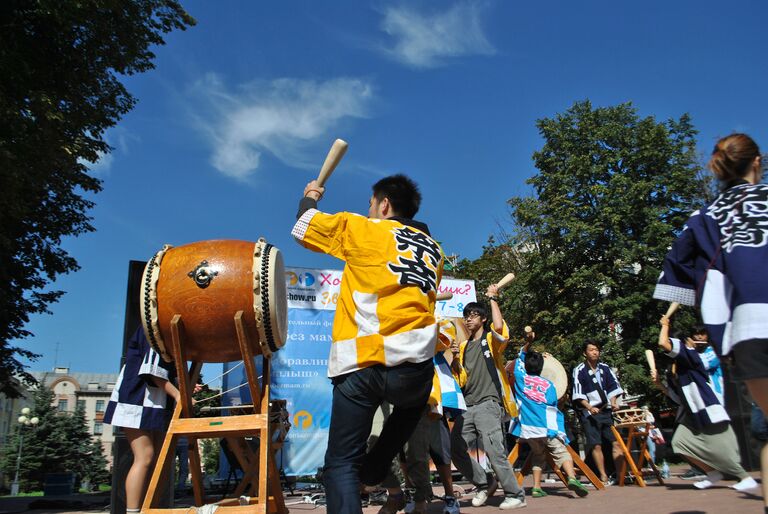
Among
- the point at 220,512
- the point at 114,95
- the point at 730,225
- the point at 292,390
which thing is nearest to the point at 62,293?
the point at 114,95

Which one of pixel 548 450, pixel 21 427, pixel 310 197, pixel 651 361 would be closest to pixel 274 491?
pixel 310 197

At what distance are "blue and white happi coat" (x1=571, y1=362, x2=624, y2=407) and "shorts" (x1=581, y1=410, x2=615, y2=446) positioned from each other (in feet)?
0.54

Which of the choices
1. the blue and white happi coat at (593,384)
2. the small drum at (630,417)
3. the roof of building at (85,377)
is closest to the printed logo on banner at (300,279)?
the blue and white happi coat at (593,384)

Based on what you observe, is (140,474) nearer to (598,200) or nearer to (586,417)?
(586,417)

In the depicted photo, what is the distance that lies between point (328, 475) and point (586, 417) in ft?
21.7

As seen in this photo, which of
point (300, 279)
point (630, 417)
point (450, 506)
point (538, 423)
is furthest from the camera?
point (300, 279)

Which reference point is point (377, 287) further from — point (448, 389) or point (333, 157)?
point (448, 389)

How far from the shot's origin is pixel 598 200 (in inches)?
959

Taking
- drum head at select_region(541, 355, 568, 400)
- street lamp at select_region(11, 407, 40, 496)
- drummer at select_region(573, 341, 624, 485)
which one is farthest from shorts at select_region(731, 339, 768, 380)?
street lamp at select_region(11, 407, 40, 496)

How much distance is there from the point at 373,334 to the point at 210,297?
1268 millimetres

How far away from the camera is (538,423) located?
6695 millimetres

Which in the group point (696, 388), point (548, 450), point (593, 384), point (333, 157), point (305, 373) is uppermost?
point (333, 157)

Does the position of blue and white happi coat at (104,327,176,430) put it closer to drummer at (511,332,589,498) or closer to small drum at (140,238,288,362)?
small drum at (140,238,288,362)

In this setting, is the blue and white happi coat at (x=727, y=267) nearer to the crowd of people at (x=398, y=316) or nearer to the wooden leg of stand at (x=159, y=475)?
the crowd of people at (x=398, y=316)
